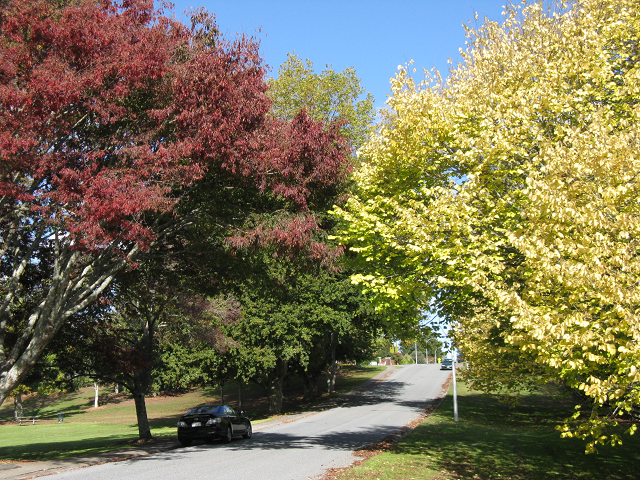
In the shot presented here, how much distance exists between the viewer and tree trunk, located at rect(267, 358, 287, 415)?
30203 mm

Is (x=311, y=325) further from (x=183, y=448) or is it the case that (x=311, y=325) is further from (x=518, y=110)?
(x=518, y=110)

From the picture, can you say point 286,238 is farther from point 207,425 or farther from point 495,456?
point 207,425

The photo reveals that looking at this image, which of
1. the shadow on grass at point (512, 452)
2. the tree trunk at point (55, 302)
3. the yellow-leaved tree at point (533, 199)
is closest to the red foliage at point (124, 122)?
the tree trunk at point (55, 302)

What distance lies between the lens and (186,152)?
923 cm

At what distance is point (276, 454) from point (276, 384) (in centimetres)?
1799

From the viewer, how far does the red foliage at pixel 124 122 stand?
8492 mm

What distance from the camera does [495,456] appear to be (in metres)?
12.3

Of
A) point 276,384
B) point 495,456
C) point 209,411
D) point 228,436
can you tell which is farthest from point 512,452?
point 276,384

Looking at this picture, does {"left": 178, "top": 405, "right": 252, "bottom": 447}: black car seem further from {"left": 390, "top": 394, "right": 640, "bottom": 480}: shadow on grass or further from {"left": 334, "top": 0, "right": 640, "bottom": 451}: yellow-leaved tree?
{"left": 334, "top": 0, "right": 640, "bottom": 451}: yellow-leaved tree

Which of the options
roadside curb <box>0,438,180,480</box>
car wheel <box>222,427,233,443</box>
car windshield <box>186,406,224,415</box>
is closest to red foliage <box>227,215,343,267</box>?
roadside curb <box>0,438,180,480</box>

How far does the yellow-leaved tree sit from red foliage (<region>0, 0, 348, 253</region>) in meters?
2.45

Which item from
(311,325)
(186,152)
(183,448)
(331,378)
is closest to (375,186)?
(186,152)

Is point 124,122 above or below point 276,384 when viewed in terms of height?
above

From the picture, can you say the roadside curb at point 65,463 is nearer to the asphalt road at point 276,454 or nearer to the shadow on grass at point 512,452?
the asphalt road at point 276,454
